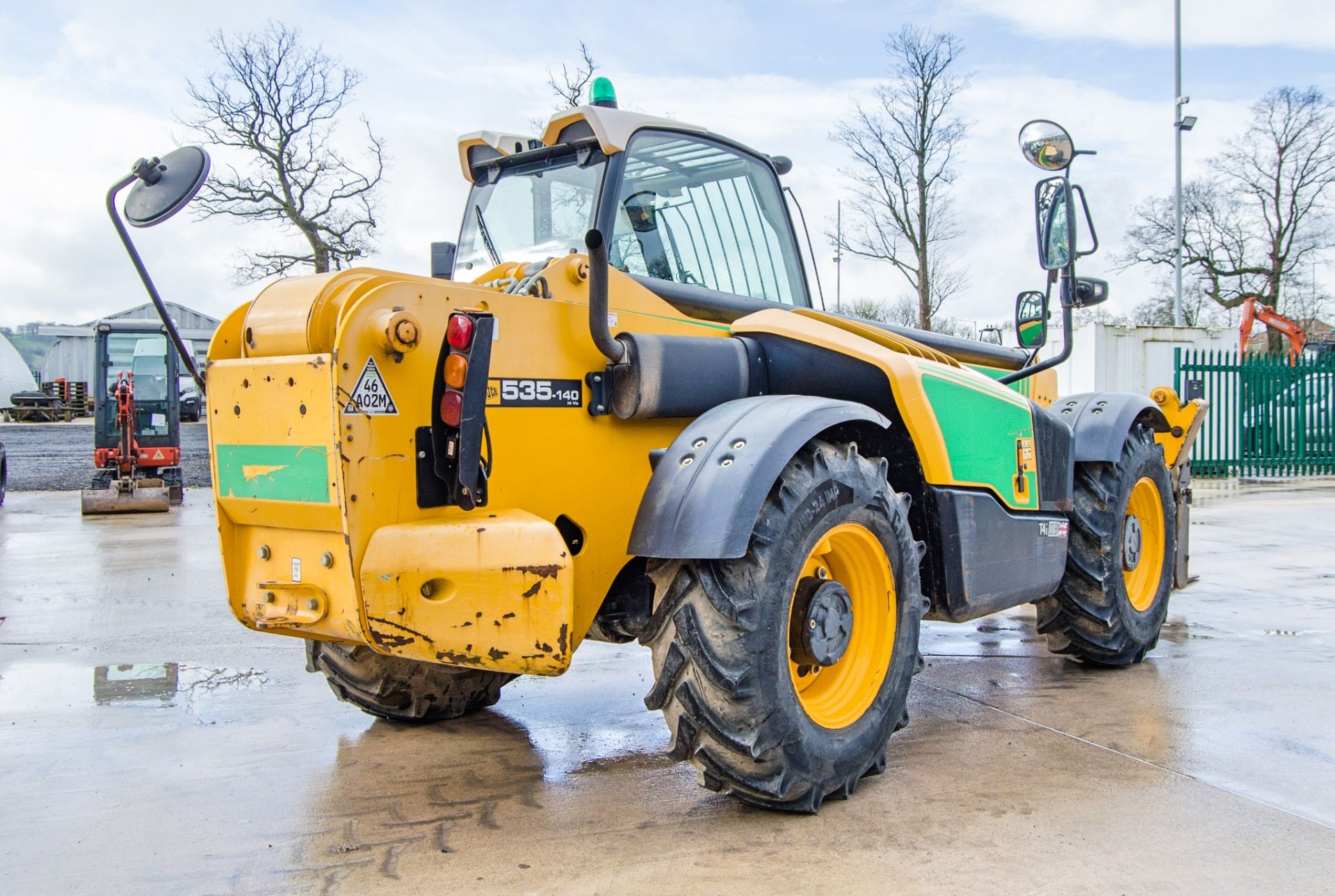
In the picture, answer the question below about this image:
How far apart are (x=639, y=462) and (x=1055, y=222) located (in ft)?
6.83

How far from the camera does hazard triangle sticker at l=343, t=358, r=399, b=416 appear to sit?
3.30m

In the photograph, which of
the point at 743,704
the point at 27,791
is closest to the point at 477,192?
the point at 743,704

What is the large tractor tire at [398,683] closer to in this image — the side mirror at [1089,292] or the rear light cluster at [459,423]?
the rear light cluster at [459,423]

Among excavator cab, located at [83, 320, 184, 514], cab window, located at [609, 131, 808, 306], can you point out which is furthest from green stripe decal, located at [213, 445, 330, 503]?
excavator cab, located at [83, 320, 184, 514]

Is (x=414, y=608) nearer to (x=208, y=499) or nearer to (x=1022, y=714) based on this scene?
(x=1022, y=714)

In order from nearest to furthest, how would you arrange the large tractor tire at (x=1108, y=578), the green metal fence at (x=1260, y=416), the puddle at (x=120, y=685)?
the puddle at (x=120, y=685)
the large tractor tire at (x=1108, y=578)
the green metal fence at (x=1260, y=416)

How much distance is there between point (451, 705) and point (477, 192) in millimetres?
2229

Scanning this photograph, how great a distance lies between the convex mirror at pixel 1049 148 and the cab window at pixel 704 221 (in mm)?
1061

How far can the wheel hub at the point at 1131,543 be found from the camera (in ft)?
18.9

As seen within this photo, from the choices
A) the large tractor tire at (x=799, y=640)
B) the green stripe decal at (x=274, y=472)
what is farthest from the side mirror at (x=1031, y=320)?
the green stripe decal at (x=274, y=472)

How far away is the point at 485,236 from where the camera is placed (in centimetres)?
466

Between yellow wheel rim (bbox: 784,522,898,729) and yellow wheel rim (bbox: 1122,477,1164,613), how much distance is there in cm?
247

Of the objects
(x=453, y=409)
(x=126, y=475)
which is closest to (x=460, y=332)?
(x=453, y=409)

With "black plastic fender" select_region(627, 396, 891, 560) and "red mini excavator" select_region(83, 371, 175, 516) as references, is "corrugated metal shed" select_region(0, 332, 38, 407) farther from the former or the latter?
"black plastic fender" select_region(627, 396, 891, 560)
